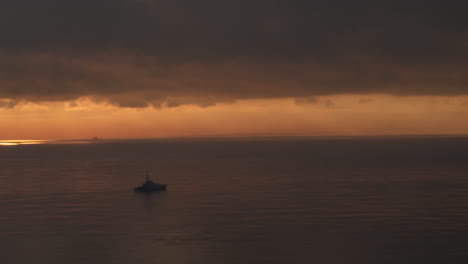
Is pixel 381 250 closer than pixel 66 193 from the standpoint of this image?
Yes

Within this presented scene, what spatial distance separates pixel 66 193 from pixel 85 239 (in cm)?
5229

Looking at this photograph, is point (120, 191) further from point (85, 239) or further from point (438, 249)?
point (438, 249)

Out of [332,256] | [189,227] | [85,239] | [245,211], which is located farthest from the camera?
[245,211]

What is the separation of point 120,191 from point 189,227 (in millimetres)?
51686

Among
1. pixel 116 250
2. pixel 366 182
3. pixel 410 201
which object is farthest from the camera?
pixel 366 182

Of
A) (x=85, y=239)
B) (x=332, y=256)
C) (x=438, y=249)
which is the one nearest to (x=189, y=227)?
(x=85, y=239)

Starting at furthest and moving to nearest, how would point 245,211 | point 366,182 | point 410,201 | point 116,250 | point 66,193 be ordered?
point 366,182 < point 66,193 < point 410,201 < point 245,211 < point 116,250

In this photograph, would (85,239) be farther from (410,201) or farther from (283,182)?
(283,182)

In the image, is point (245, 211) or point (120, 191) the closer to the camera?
point (245, 211)

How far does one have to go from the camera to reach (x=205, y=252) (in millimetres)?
58406

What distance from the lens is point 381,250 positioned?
5888cm

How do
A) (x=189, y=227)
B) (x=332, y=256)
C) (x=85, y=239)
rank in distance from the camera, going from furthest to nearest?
(x=189, y=227) < (x=85, y=239) < (x=332, y=256)

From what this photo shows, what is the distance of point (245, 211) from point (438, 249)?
3470 centimetres

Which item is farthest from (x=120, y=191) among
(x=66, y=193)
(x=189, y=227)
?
(x=189, y=227)
